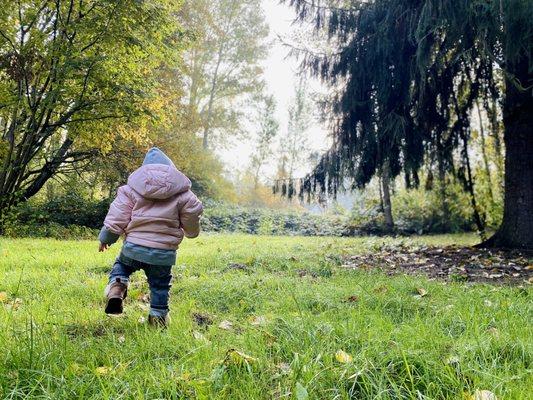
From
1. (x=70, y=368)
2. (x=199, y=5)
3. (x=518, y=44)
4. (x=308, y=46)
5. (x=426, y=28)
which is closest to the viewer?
(x=70, y=368)

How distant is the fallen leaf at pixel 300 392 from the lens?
64.3 inches

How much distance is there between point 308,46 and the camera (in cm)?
755

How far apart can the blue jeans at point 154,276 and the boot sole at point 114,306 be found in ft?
0.48

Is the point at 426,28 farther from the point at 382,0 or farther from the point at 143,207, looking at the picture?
the point at 143,207

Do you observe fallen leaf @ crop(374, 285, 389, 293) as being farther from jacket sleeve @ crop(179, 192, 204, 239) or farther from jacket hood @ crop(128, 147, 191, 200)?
jacket hood @ crop(128, 147, 191, 200)

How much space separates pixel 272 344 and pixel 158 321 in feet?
3.17

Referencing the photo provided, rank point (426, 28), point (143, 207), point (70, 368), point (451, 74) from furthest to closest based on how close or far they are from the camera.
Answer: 1. point (451, 74)
2. point (426, 28)
3. point (143, 207)
4. point (70, 368)

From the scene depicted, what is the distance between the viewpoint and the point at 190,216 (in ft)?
10.0

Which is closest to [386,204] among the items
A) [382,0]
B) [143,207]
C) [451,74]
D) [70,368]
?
[451,74]

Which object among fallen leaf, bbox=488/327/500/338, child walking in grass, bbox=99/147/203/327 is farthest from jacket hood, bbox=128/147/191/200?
fallen leaf, bbox=488/327/500/338

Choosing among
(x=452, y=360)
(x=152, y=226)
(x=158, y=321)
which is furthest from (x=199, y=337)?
(x=452, y=360)

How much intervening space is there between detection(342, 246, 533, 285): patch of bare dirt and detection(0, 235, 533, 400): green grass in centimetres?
99

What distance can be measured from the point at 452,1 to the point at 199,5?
18.1 meters

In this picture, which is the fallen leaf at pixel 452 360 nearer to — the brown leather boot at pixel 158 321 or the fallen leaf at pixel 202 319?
the fallen leaf at pixel 202 319
